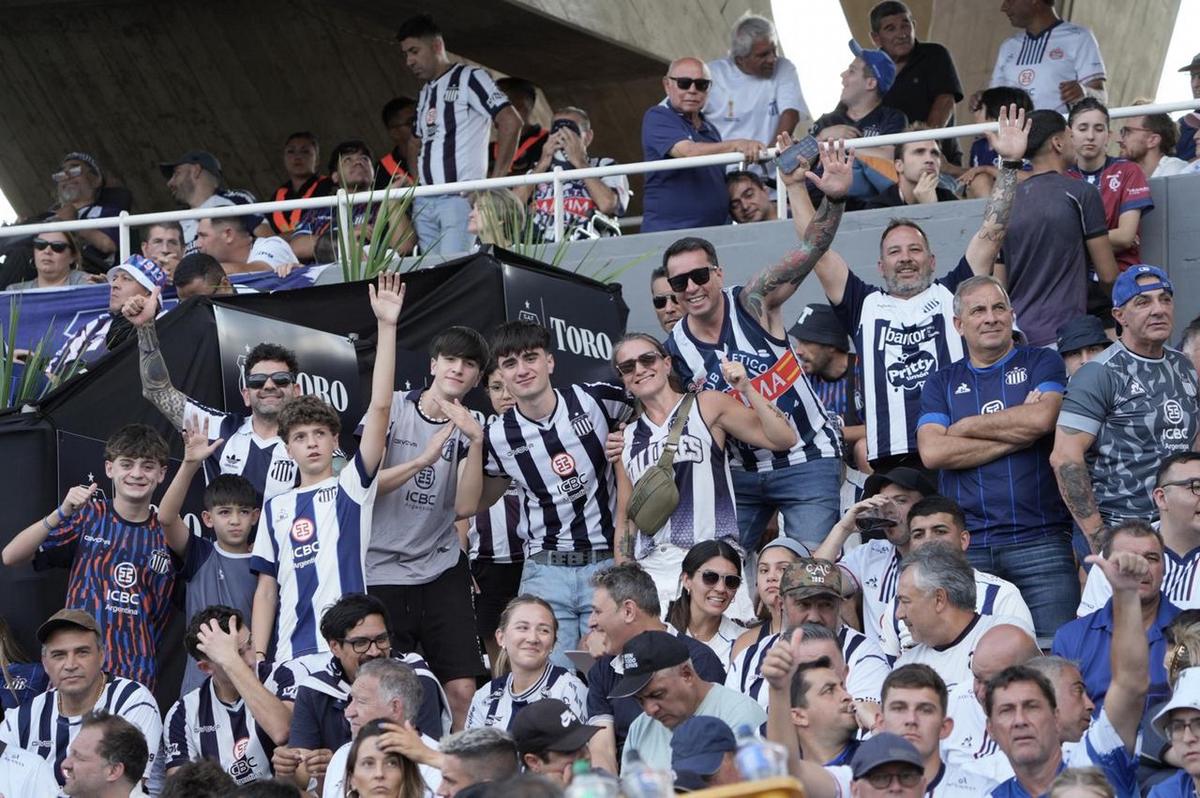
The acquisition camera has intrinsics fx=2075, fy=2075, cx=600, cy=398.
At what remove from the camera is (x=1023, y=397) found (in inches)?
361

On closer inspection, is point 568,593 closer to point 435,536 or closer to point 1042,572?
point 435,536

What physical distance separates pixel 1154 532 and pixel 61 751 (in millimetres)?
4686

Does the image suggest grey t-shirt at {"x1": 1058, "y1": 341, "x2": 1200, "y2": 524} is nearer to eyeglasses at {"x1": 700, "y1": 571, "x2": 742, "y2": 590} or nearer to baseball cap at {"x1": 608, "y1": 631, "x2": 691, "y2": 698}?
eyeglasses at {"x1": 700, "y1": 571, "x2": 742, "y2": 590}

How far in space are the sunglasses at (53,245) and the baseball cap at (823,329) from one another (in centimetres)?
A: 553

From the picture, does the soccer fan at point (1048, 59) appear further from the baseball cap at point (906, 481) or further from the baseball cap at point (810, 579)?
the baseball cap at point (810, 579)

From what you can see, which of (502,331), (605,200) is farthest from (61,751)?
(605,200)

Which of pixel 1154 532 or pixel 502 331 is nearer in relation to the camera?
pixel 1154 532

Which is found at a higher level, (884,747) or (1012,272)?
(1012,272)

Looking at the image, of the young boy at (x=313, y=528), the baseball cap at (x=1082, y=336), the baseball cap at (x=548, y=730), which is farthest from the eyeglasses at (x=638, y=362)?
the baseball cap at (x=548, y=730)

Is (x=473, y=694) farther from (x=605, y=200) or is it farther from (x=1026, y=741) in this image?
(x=605, y=200)

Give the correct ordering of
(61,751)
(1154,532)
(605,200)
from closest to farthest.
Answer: (1154,532) → (61,751) → (605,200)

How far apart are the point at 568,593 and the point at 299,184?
7163mm

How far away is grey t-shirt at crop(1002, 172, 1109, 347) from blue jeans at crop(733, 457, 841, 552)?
155 cm

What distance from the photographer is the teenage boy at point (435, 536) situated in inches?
369
